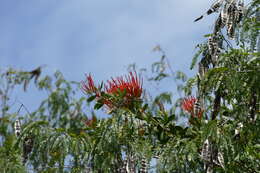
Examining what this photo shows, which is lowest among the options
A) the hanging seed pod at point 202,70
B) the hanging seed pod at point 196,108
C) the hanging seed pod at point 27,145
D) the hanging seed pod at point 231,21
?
the hanging seed pod at point 27,145

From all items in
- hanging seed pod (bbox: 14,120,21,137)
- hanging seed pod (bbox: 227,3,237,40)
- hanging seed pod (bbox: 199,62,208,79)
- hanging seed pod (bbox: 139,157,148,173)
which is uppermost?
hanging seed pod (bbox: 227,3,237,40)

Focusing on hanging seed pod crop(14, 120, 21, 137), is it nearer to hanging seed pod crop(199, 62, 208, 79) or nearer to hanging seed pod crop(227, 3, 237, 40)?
hanging seed pod crop(199, 62, 208, 79)

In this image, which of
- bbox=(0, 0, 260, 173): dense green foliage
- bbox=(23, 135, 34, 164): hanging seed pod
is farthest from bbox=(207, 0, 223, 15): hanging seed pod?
bbox=(23, 135, 34, 164): hanging seed pod

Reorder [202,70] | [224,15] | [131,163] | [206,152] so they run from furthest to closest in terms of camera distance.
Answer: [202,70] → [224,15] → [131,163] → [206,152]

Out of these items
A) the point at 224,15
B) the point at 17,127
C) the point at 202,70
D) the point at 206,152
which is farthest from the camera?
the point at 17,127

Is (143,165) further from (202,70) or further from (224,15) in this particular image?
(224,15)

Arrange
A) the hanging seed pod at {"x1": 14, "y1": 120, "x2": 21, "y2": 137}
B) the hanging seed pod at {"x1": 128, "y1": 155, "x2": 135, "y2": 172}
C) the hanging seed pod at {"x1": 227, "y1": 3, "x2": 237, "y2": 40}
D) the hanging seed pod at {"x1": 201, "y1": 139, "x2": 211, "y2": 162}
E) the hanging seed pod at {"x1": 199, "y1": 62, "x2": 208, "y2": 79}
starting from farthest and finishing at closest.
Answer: the hanging seed pod at {"x1": 14, "y1": 120, "x2": 21, "y2": 137} → the hanging seed pod at {"x1": 199, "y1": 62, "x2": 208, "y2": 79} → the hanging seed pod at {"x1": 227, "y1": 3, "x2": 237, "y2": 40} → the hanging seed pod at {"x1": 128, "y1": 155, "x2": 135, "y2": 172} → the hanging seed pod at {"x1": 201, "y1": 139, "x2": 211, "y2": 162}

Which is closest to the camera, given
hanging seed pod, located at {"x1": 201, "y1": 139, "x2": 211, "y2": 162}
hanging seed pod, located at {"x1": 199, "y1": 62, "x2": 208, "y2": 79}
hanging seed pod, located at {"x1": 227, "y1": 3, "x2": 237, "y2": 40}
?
hanging seed pod, located at {"x1": 201, "y1": 139, "x2": 211, "y2": 162}

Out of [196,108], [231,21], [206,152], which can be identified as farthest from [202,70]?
[206,152]

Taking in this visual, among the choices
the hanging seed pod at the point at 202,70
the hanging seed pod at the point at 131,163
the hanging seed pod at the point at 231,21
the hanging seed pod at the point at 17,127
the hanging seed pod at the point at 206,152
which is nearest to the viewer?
the hanging seed pod at the point at 206,152

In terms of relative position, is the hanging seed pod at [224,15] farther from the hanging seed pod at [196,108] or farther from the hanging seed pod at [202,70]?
the hanging seed pod at [196,108]

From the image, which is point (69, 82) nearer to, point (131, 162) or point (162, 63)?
point (162, 63)

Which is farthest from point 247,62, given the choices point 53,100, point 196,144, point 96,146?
point 53,100

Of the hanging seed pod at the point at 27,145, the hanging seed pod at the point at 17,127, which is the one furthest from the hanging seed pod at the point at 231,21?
the hanging seed pod at the point at 17,127
